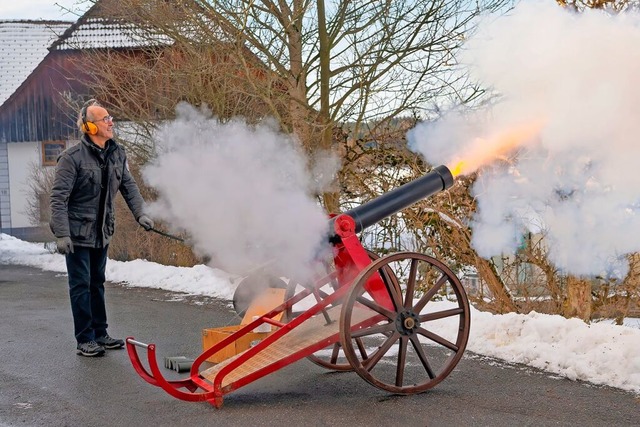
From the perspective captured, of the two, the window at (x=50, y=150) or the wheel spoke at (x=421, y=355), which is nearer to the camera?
the wheel spoke at (x=421, y=355)

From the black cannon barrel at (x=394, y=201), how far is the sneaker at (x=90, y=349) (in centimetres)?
278

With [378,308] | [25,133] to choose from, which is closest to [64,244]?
[378,308]

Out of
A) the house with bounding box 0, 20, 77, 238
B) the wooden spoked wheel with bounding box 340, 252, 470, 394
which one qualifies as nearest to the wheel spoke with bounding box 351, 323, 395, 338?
the wooden spoked wheel with bounding box 340, 252, 470, 394

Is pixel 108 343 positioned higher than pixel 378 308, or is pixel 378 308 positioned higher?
pixel 378 308

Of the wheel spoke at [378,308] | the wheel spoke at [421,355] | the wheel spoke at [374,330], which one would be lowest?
the wheel spoke at [421,355]

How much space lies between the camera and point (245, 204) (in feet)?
21.6

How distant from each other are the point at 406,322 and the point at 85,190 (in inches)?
132

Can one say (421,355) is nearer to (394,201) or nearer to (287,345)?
(287,345)

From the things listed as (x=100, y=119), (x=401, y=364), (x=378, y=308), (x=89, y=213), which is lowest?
(x=401, y=364)

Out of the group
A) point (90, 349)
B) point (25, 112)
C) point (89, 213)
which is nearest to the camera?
point (90, 349)

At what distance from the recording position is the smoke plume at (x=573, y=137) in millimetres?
6539

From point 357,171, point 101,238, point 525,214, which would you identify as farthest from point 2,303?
point 525,214

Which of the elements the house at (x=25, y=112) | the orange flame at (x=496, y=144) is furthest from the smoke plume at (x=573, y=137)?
the house at (x=25, y=112)

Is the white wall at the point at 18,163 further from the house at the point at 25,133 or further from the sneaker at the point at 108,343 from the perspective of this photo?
the sneaker at the point at 108,343
